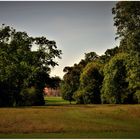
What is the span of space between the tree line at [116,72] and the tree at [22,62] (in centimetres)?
791

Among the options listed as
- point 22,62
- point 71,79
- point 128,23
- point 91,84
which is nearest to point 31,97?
point 22,62

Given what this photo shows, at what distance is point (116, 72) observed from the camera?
55.4 meters

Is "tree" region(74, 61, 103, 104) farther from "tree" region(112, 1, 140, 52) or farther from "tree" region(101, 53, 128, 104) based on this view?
"tree" region(112, 1, 140, 52)

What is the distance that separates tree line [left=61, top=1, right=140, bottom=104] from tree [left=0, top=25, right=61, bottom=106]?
791 centimetres

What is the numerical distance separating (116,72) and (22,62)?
15.1m

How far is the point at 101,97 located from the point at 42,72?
12024mm

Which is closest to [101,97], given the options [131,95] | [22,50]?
[131,95]

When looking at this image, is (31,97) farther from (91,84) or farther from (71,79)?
(71,79)

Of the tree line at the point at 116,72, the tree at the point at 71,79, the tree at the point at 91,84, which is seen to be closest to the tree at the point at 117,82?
the tree line at the point at 116,72

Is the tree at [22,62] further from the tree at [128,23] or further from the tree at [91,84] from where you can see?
the tree at [128,23]

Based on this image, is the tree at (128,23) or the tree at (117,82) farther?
the tree at (117,82)

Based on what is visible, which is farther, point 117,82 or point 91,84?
point 91,84

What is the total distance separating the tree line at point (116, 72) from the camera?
33531 mm

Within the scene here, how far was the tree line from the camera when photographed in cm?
3353
